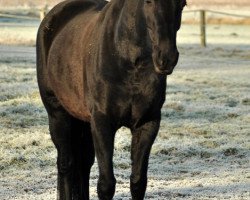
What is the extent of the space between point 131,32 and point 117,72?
256mm

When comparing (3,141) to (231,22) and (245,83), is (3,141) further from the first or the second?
(231,22)

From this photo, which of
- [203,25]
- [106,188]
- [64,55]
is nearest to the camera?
[106,188]

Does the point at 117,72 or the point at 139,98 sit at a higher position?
the point at 117,72

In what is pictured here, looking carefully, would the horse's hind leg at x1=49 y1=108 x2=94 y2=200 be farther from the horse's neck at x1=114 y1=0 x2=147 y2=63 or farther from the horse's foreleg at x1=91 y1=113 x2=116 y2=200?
the horse's neck at x1=114 y1=0 x2=147 y2=63

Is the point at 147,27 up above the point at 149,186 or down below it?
above

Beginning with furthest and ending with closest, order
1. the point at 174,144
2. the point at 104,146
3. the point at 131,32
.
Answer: the point at 174,144 → the point at 104,146 → the point at 131,32

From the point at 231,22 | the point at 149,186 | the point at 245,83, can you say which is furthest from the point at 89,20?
the point at 231,22

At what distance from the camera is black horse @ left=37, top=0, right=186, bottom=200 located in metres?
3.84

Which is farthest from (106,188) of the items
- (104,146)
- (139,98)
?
(139,98)

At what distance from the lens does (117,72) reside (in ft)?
14.4

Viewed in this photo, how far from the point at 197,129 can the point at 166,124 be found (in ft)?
1.75

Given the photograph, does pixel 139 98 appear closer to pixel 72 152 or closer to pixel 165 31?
pixel 165 31

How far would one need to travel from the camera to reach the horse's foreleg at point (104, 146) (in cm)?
446

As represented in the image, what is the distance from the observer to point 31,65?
16672mm
